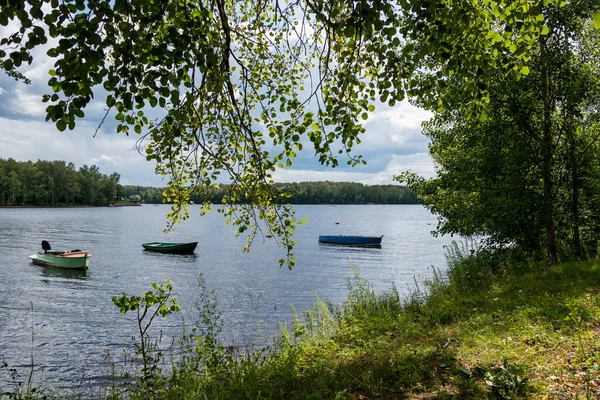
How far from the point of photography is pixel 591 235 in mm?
13414

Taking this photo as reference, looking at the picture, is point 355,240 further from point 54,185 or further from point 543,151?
point 54,185

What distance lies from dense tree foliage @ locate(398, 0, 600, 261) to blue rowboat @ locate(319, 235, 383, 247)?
A: 35.7m

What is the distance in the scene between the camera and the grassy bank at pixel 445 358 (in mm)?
4164

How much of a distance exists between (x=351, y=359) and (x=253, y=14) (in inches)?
216

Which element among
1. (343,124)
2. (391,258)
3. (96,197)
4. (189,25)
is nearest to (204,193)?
(343,124)

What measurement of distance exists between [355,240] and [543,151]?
38.3m

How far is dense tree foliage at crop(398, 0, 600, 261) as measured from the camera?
11.9 meters

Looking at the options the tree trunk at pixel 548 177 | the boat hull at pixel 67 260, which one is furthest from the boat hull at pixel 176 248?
the tree trunk at pixel 548 177

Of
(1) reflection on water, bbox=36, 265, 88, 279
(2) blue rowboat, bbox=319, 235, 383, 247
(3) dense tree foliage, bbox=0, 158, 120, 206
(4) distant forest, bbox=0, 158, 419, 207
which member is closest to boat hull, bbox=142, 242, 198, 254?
Answer: (1) reflection on water, bbox=36, 265, 88, 279

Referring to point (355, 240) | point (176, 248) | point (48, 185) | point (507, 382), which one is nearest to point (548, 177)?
point (507, 382)

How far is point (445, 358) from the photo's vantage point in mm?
5023

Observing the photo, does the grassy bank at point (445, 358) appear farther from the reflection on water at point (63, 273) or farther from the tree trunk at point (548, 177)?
the reflection on water at point (63, 273)

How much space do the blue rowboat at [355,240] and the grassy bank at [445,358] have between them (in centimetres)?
4079

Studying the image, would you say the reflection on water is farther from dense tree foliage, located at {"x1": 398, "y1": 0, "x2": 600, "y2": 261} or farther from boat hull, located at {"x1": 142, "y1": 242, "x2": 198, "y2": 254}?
dense tree foliage, located at {"x1": 398, "y1": 0, "x2": 600, "y2": 261}
